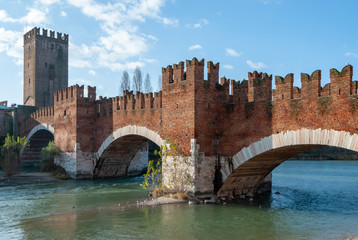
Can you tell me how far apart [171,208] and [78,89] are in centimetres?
1381

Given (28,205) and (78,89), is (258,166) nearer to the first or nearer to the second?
(28,205)

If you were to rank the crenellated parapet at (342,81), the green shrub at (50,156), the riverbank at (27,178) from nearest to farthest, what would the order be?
1. the crenellated parapet at (342,81)
2. the riverbank at (27,178)
3. the green shrub at (50,156)

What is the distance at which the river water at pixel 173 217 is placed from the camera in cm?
1006

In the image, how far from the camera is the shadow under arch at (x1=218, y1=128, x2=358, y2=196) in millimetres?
Answer: 10945

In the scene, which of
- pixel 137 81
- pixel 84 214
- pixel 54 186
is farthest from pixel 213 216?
pixel 137 81

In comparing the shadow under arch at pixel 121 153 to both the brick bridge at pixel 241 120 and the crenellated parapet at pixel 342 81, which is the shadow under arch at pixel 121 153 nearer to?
the brick bridge at pixel 241 120

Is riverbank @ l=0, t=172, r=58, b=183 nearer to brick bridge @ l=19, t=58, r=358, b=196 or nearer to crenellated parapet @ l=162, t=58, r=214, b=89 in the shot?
brick bridge @ l=19, t=58, r=358, b=196

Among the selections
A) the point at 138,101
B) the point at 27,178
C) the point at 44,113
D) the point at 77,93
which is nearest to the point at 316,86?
the point at 138,101

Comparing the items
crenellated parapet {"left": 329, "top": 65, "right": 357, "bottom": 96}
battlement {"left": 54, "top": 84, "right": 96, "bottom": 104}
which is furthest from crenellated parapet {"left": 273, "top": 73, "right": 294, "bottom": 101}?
battlement {"left": 54, "top": 84, "right": 96, "bottom": 104}

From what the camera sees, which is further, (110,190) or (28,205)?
(110,190)

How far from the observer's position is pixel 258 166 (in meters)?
14.6

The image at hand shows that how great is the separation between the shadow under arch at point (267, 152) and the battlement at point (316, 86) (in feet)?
3.97

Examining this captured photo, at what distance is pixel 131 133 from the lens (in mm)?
20531

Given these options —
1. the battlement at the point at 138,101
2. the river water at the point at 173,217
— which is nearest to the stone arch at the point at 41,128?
the battlement at the point at 138,101
